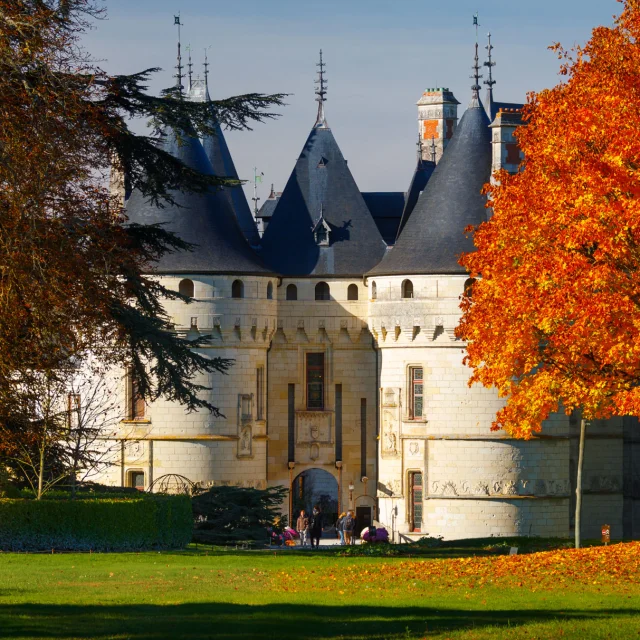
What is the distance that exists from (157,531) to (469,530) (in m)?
13.4

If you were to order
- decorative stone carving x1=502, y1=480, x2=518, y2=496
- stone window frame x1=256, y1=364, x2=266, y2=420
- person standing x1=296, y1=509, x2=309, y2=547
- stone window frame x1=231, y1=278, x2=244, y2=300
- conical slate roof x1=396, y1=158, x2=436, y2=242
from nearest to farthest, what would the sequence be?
person standing x1=296, y1=509, x2=309, y2=547 < decorative stone carving x1=502, y1=480, x2=518, y2=496 < stone window frame x1=231, y1=278, x2=244, y2=300 < stone window frame x1=256, y1=364, x2=266, y2=420 < conical slate roof x1=396, y1=158, x2=436, y2=242

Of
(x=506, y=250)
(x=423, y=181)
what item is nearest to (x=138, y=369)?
(x=506, y=250)

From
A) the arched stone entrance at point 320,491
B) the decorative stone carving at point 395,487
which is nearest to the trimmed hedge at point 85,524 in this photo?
the decorative stone carving at point 395,487

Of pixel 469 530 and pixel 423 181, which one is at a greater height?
pixel 423 181

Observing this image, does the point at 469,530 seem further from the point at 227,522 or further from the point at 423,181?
the point at 423,181

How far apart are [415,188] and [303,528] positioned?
11.5 metres

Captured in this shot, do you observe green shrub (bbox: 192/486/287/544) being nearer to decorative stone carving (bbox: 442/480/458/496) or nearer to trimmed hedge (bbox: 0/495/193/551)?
decorative stone carving (bbox: 442/480/458/496)

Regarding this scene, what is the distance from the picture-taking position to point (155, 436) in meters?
40.6

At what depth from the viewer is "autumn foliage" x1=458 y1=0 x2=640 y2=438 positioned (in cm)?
2425

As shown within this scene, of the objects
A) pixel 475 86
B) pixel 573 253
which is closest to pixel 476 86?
pixel 475 86

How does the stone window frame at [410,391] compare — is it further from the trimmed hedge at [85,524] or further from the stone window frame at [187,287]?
the trimmed hedge at [85,524]

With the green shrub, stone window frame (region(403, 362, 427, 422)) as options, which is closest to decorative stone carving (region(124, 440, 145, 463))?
the green shrub

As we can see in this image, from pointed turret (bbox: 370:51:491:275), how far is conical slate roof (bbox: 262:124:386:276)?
162 centimetres

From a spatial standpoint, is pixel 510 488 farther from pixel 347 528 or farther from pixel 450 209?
pixel 450 209
